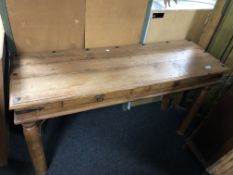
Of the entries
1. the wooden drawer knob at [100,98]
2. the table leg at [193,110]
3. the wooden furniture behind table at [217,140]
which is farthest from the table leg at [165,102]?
the wooden drawer knob at [100,98]

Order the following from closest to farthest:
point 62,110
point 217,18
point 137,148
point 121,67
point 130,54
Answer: point 62,110, point 121,67, point 130,54, point 217,18, point 137,148

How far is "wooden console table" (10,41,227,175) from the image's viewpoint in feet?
3.32

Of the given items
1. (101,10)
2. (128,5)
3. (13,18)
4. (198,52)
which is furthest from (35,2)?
(198,52)

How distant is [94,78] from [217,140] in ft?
3.23

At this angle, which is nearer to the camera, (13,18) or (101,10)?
(13,18)

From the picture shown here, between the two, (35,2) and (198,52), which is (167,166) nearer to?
(198,52)

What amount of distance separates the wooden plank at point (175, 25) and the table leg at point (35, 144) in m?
1.02

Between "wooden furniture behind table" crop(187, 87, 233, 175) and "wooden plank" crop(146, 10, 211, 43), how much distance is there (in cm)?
61

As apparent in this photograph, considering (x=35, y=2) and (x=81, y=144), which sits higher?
(x=35, y=2)

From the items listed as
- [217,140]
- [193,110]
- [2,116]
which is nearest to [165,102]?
[193,110]

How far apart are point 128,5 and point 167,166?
3.99 ft

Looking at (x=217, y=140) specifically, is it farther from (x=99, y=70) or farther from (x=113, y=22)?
(x=113, y=22)

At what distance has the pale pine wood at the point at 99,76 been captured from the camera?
1.01 m

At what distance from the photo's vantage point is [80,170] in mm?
1465
